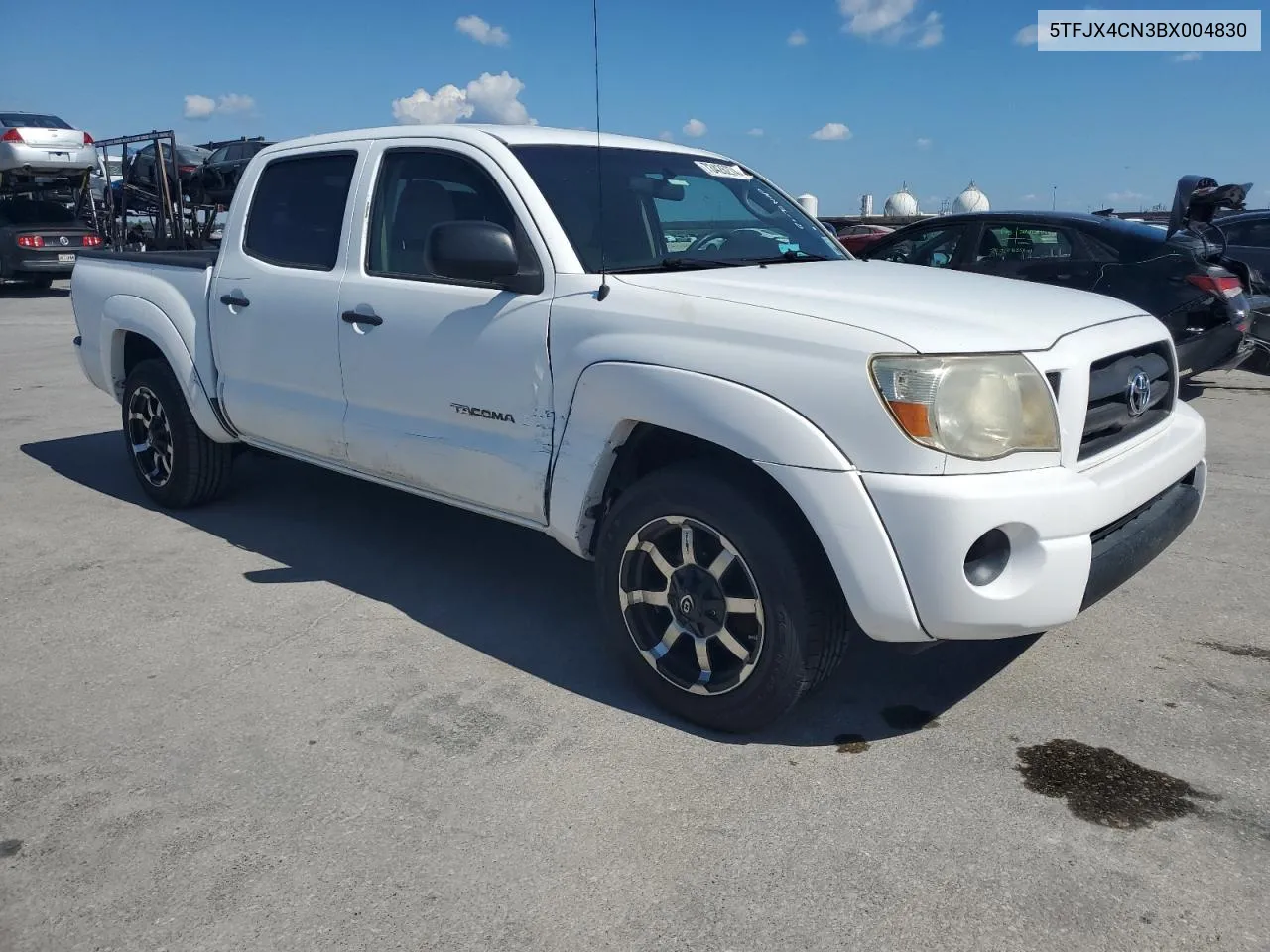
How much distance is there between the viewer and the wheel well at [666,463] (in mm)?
3033

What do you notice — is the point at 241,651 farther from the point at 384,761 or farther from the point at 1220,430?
the point at 1220,430

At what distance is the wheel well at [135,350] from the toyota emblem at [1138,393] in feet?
15.2

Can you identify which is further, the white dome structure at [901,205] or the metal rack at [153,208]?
the white dome structure at [901,205]

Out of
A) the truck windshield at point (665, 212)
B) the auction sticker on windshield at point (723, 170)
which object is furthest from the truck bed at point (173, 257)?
the auction sticker on windshield at point (723, 170)

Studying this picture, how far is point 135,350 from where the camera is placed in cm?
577

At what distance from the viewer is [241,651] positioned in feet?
12.6

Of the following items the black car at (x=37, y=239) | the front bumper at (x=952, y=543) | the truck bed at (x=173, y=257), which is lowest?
the front bumper at (x=952, y=543)

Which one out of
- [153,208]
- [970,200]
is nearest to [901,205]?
[970,200]

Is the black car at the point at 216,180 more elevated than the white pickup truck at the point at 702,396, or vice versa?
the black car at the point at 216,180

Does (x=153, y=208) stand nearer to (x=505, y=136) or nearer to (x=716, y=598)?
(x=505, y=136)

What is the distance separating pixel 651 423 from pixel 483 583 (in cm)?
165

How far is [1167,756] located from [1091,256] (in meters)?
5.75

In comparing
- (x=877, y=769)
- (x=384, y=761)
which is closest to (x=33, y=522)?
(x=384, y=761)

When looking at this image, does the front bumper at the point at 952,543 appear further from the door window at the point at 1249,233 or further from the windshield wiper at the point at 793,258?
the door window at the point at 1249,233
